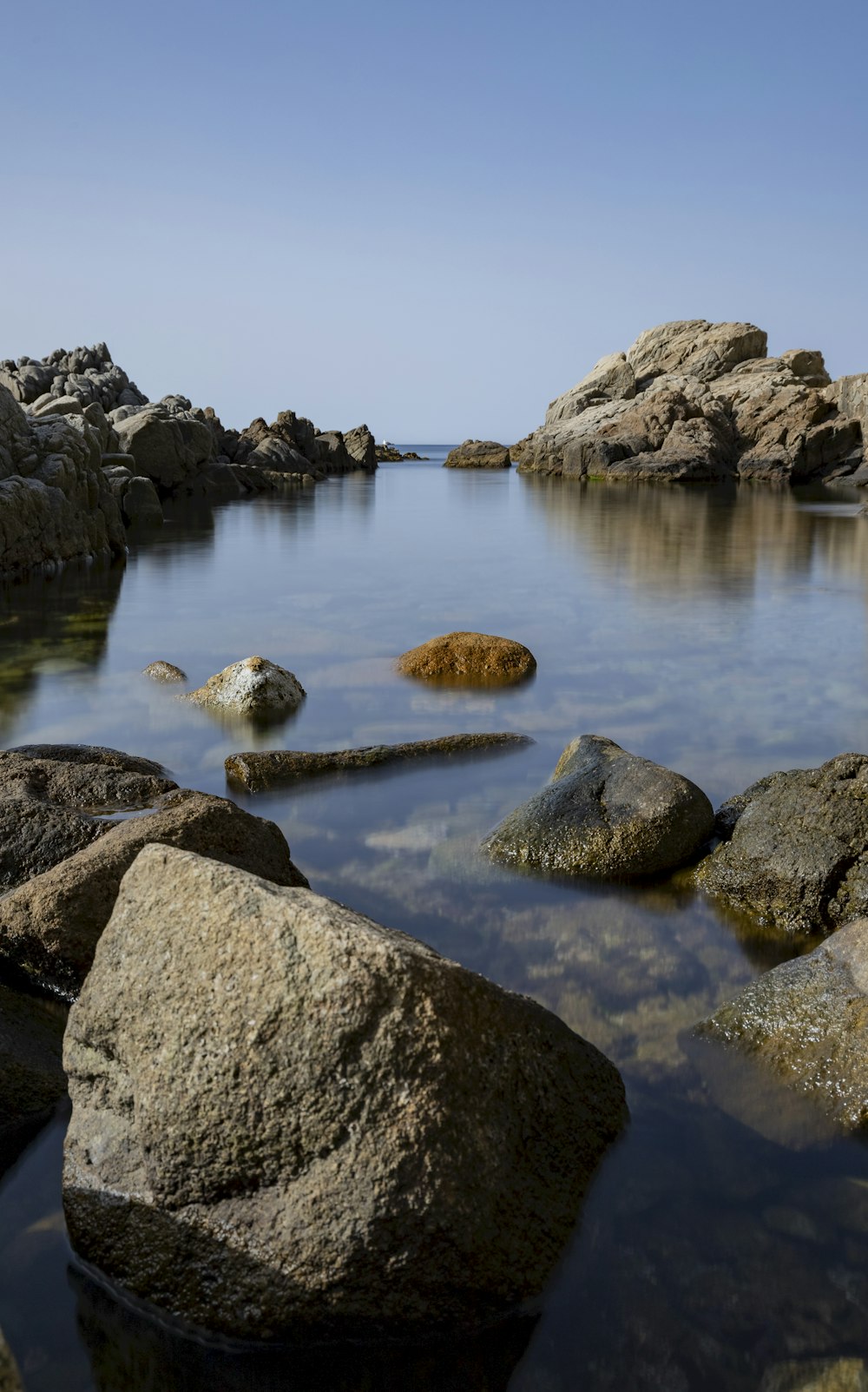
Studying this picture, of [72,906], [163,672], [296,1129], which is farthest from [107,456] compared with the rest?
[296,1129]

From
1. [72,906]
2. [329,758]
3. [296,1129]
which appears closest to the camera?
[296,1129]

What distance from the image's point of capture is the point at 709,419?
5259 cm

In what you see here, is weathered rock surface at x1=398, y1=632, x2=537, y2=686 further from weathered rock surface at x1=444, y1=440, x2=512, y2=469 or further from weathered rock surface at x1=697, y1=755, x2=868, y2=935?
weathered rock surface at x1=444, y1=440, x2=512, y2=469

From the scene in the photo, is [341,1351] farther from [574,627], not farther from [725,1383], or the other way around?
[574,627]

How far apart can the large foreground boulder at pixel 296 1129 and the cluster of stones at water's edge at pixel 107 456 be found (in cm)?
1443

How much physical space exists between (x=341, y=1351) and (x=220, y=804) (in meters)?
2.68

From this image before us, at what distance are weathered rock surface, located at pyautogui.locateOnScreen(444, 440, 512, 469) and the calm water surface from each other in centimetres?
5176

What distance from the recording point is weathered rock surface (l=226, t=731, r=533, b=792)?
25.2 ft

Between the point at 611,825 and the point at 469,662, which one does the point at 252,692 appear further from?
the point at 611,825

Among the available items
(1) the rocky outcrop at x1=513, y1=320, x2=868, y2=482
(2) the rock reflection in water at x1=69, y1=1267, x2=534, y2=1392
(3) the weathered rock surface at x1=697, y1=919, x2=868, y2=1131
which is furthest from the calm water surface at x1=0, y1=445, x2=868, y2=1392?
(1) the rocky outcrop at x1=513, y1=320, x2=868, y2=482

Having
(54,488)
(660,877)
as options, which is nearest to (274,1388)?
(660,877)

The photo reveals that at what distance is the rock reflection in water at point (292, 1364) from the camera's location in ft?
9.71

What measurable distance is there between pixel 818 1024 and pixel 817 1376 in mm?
1470

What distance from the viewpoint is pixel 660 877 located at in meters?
6.08
